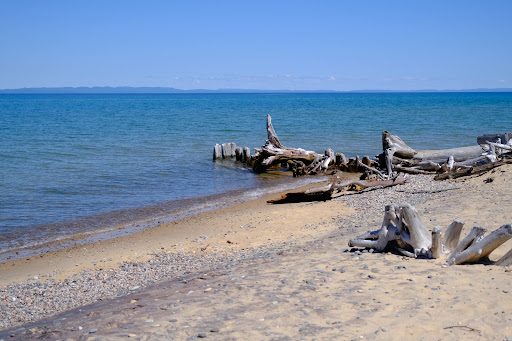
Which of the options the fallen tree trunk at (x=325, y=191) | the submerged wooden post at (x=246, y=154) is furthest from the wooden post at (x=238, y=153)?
the fallen tree trunk at (x=325, y=191)

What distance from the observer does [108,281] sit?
828 cm

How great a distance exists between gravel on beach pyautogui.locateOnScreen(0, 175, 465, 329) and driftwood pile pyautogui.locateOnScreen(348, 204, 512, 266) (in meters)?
2.01

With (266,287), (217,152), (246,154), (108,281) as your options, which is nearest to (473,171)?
(266,287)

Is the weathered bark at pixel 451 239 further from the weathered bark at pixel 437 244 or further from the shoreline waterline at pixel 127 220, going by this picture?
the shoreline waterline at pixel 127 220

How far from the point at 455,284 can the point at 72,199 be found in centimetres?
1293

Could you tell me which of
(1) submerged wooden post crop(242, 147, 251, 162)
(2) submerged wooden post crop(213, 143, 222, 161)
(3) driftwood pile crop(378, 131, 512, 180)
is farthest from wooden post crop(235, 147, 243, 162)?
(3) driftwood pile crop(378, 131, 512, 180)

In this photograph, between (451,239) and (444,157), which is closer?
(451,239)

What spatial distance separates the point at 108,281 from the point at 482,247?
6010 millimetres

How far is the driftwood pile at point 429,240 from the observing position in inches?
251

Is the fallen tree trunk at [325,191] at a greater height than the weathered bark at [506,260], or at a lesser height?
lesser

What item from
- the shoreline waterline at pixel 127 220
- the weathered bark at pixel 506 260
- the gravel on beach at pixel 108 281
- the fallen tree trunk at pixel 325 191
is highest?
the weathered bark at pixel 506 260

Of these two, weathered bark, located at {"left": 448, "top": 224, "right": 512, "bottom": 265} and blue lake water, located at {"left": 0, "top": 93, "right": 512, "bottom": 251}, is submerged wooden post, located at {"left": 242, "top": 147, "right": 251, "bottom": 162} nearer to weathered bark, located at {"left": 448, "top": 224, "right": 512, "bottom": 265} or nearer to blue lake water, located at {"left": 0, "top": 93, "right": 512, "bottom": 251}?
blue lake water, located at {"left": 0, "top": 93, "right": 512, "bottom": 251}

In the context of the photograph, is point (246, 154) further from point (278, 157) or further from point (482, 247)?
point (482, 247)

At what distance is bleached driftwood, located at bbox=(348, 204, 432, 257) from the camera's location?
7.08 metres
